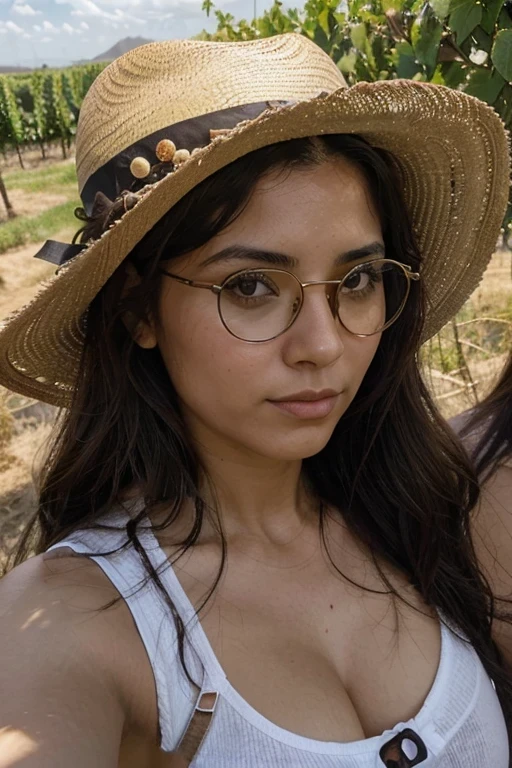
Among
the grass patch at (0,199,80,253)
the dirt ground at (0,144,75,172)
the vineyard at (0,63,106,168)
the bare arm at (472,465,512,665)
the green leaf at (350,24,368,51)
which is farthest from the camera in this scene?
the dirt ground at (0,144,75,172)

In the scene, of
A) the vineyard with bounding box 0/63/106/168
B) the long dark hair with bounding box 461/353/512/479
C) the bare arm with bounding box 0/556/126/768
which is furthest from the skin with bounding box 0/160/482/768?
the vineyard with bounding box 0/63/106/168

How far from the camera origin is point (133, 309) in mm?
1261

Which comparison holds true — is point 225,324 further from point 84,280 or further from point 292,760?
point 292,760

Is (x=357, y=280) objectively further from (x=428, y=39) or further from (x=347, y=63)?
(x=347, y=63)

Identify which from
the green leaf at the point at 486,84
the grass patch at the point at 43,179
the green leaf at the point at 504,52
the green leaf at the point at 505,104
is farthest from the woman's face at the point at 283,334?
the grass patch at the point at 43,179

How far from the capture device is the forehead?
1.15 meters

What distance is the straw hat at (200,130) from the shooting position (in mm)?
1129

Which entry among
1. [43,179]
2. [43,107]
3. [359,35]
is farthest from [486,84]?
[43,107]

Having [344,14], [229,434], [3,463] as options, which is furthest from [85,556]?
[3,463]

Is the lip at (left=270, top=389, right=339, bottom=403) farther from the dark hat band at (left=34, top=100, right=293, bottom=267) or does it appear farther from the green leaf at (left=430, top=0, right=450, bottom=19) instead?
the green leaf at (left=430, top=0, right=450, bottom=19)

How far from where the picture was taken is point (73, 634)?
108 cm

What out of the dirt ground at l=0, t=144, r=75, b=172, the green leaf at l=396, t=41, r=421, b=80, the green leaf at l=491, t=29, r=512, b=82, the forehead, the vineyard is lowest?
the dirt ground at l=0, t=144, r=75, b=172

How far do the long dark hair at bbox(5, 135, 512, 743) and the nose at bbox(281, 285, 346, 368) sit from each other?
19 centimetres

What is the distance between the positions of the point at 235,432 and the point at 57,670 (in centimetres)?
46
